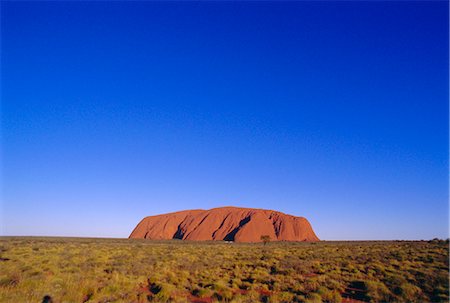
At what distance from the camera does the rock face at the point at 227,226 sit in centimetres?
10012

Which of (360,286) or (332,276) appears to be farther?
(332,276)

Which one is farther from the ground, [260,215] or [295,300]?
[260,215]

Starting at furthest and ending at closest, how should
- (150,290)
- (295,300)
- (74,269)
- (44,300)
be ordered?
(74,269) → (150,290) → (295,300) → (44,300)

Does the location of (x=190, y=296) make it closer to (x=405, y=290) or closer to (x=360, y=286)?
(x=360, y=286)

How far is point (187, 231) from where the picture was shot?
108562mm

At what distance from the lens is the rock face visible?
100125 millimetres

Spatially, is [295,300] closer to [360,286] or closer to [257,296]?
[257,296]

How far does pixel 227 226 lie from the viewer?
106312 millimetres

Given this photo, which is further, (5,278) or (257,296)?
(5,278)

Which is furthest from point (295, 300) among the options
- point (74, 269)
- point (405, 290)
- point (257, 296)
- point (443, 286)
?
point (74, 269)

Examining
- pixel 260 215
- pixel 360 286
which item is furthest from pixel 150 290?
pixel 260 215

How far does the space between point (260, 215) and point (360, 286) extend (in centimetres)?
9520

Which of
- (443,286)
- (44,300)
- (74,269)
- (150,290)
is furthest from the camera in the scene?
(74,269)

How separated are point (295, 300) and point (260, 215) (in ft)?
323
